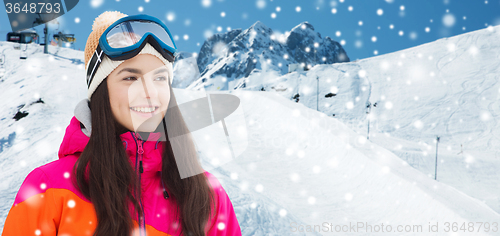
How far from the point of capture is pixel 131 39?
1.50 meters

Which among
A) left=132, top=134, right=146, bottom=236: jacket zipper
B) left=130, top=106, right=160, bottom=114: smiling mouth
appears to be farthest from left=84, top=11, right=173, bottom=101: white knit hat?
left=132, top=134, right=146, bottom=236: jacket zipper

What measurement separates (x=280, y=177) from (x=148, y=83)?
7702 mm

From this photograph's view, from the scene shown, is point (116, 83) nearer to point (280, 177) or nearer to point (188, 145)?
point (188, 145)

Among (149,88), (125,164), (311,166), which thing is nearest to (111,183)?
(125,164)

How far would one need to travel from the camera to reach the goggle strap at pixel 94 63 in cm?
146

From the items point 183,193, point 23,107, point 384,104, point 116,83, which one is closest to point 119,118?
point 116,83

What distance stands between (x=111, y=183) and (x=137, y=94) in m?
0.45

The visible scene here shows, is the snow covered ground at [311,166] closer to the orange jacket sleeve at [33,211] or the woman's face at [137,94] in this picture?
the orange jacket sleeve at [33,211]

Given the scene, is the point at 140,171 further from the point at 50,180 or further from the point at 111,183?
the point at 50,180

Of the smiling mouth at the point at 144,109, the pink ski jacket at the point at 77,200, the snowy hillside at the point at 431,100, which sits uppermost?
the smiling mouth at the point at 144,109

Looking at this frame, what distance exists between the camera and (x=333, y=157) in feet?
33.3

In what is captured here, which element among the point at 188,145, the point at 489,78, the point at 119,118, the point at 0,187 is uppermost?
the point at 119,118

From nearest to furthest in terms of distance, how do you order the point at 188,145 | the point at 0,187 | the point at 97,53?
the point at 97,53 < the point at 188,145 < the point at 0,187

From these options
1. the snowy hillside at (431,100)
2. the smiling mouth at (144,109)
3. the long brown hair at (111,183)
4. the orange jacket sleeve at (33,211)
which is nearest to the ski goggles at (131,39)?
the long brown hair at (111,183)
